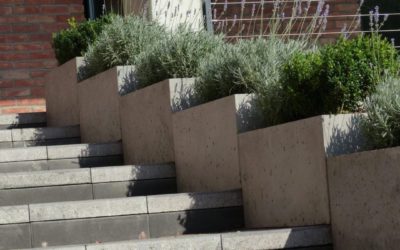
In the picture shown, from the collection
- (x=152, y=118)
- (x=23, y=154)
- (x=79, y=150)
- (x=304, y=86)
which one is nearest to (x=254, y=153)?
(x=304, y=86)

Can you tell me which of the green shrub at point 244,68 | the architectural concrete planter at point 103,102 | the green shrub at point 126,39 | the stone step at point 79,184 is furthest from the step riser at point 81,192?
the green shrub at point 126,39

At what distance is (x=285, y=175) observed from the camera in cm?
530

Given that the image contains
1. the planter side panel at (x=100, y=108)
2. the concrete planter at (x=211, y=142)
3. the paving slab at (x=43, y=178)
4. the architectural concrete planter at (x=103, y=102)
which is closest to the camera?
the concrete planter at (x=211, y=142)

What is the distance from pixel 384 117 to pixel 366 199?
0.40 m

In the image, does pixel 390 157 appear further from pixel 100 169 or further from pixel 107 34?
pixel 107 34

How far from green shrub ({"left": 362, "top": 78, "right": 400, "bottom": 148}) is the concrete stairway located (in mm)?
565

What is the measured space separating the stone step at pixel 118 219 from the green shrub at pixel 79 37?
265 cm

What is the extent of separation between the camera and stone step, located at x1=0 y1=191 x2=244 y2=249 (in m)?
5.23

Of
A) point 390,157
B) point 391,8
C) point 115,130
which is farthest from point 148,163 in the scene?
point 391,8

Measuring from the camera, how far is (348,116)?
496cm

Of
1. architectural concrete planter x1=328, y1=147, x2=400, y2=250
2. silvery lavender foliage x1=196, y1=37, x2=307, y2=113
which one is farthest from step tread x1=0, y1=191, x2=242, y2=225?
architectural concrete planter x1=328, y1=147, x2=400, y2=250

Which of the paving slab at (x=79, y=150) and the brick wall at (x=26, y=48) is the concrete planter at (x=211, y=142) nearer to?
the paving slab at (x=79, y=150)

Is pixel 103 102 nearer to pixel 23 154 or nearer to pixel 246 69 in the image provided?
pixel 23 154

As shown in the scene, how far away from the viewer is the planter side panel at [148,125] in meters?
6.67
